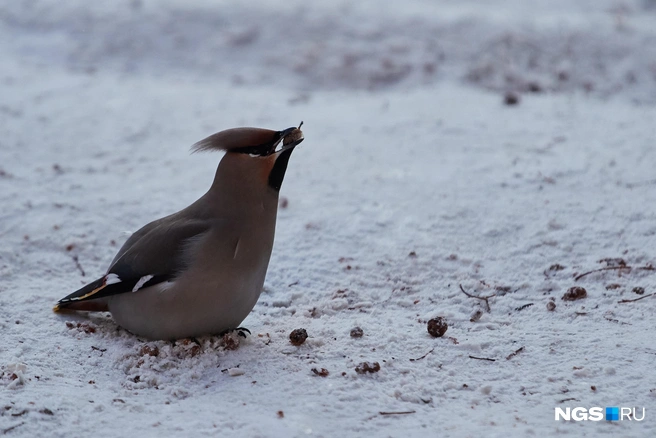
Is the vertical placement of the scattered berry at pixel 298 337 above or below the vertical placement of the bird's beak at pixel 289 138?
below

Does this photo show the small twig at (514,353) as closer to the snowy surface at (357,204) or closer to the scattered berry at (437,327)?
the snowy surface at (357,204)

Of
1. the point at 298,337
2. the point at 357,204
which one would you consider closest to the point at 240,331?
the point at 298,337

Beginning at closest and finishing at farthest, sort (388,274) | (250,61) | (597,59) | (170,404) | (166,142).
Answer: (170,404) → (388,274) → (166,142) → (597,59) → (250,61)

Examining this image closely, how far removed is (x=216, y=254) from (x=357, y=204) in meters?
1.68

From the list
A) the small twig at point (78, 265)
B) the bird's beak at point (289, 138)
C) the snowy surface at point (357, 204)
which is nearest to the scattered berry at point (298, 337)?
the snowy surface at point (357, 204)

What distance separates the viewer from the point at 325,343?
3061mm

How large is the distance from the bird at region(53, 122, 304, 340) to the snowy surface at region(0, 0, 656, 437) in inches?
5.5

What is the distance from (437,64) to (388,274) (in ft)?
11.4

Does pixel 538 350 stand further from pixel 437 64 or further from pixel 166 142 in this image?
pixel 437 64

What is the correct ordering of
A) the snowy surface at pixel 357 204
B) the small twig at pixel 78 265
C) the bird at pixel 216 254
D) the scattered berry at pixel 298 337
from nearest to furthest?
the snowy surface at pixel 357 204 → the bird at pixel 216 254 → the scattered berry at pixel 298 337 → the small twig at pixel 78 265

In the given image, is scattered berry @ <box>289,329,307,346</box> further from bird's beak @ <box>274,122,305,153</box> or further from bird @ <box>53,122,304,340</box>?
bird's beak @ <box>274,122,305,153</box>

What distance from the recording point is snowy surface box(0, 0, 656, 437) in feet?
8.75

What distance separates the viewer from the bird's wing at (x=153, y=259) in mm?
2971

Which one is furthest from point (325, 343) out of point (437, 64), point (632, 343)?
point (437, 64)
